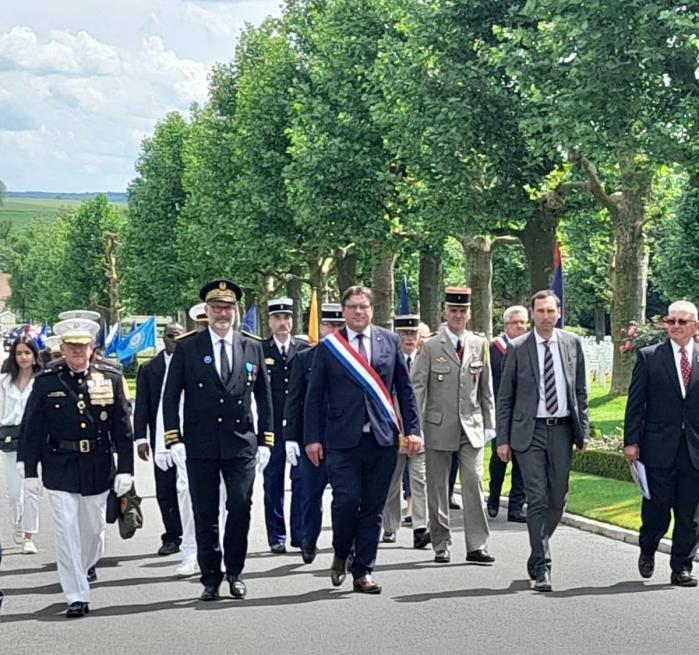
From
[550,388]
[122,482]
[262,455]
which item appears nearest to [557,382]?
[550,388]

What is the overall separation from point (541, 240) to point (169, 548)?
18198mm

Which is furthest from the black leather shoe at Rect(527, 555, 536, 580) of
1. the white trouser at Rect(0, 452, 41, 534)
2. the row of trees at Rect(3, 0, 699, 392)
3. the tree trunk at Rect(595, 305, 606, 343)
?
the tree trunk at Rect(595, 305, 606, 343)

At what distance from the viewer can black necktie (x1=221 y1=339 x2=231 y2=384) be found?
403 inches

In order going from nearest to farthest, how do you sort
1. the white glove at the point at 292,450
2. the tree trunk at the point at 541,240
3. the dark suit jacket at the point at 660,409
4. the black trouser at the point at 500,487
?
the dark suit jacket at the point at 660,409
the white glove at the point at 292,450
the black trouser at the point at 500,487
the tree trunk at the point at 541,240

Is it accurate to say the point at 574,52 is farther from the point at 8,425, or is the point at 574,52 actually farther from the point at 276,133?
the point at 276,133

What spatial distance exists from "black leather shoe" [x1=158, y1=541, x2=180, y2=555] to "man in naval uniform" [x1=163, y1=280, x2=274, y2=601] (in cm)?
239

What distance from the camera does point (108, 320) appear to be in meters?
90.4

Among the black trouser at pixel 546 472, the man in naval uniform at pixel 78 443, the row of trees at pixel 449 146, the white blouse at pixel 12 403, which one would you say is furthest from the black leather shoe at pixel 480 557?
the row of trees at pixel 449 146

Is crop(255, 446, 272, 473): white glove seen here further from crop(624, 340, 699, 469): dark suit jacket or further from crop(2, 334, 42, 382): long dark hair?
crop(2, 334, 42, 382): long dark hair

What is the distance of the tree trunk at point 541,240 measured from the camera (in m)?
29.2

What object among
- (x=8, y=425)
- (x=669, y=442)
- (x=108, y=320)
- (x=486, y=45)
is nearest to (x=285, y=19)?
(x=486, y=45)

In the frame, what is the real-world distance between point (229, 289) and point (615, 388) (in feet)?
69.3

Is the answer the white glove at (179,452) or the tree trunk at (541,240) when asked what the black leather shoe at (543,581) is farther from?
the tree trunk at (541,240)

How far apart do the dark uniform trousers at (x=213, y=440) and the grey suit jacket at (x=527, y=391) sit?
6.19 feet
